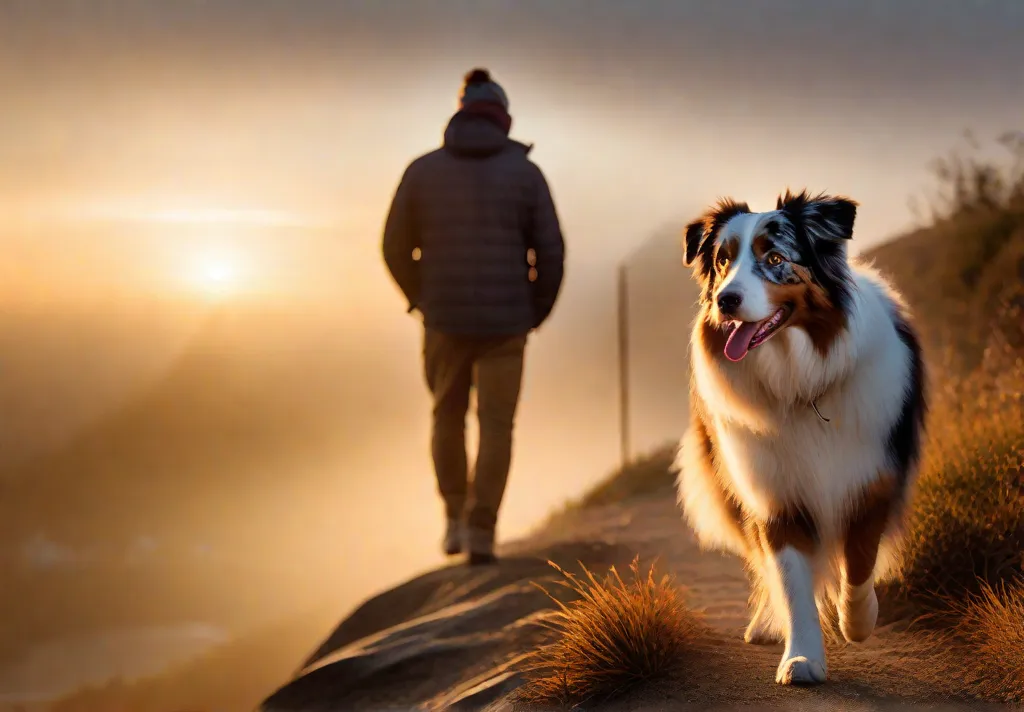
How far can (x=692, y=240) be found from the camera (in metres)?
3.95

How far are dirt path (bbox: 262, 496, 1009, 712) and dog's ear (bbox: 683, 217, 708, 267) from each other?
4.98 ft

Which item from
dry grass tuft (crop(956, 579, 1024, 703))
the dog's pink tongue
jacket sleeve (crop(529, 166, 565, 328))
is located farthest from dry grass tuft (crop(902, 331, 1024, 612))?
jacket sleeve (crop(529, 166, 565, 328))

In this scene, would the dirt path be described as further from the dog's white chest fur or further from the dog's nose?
the dog's nose

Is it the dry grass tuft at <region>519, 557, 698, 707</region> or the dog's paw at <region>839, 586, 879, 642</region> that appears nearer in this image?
the dry grass tuft at <region>519, 557, 698, 707</region>

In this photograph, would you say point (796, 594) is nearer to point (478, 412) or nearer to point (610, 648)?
point (610, 648)

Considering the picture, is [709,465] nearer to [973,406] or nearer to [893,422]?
[893,422]

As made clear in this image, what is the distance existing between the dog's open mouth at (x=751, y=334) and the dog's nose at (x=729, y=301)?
194mm

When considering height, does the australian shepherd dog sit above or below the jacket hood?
below

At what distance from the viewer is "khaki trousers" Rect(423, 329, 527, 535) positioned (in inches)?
223

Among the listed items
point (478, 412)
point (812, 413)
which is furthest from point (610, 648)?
point (478, 412)

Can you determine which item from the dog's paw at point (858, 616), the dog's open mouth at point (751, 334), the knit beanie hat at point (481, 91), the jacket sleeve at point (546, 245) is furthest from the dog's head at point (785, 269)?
the knit beanie hat at point (481, 91)

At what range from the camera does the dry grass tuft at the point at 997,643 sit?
3.50m

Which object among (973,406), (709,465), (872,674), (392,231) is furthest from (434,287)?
(973,406)

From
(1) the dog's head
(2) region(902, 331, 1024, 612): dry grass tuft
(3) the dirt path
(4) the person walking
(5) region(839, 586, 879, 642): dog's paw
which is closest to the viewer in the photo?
(1) the dog's head
